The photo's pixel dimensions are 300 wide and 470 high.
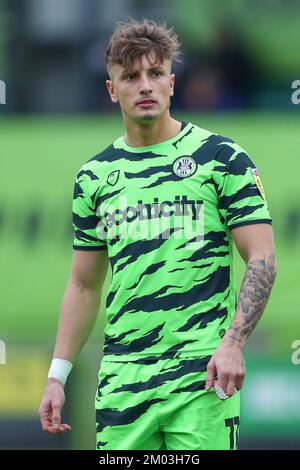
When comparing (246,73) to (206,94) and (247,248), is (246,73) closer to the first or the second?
(206,94)

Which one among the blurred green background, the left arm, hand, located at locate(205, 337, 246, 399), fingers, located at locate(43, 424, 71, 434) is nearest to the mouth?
the left arm

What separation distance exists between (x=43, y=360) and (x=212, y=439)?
17.1ft

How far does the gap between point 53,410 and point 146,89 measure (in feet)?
4.13

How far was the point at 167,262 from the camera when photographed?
4.37 meters

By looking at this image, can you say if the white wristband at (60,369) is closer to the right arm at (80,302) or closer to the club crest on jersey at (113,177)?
the right arm at (80,302)

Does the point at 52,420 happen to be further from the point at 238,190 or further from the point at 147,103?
the point at 147,103

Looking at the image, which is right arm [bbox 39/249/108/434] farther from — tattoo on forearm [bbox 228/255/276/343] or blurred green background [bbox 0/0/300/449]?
blurred green background [bbox 0/0/300/449]

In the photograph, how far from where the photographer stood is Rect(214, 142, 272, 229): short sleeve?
4.29 meters

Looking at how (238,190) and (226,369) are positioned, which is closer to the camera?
(226,369)

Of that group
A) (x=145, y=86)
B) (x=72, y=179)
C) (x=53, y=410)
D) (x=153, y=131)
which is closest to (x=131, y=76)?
(x=145, y=86)

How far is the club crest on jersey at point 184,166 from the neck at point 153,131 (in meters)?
0.14

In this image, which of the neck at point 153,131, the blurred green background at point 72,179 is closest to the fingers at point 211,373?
the neck at point 153,131

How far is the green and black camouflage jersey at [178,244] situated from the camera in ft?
14.2
